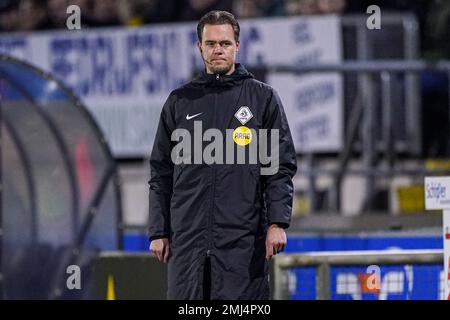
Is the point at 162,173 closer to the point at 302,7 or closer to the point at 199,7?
the point at 302,7

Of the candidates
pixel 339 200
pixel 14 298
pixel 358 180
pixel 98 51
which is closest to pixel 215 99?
pixel 14 298

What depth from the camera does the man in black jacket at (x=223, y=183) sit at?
266 inches

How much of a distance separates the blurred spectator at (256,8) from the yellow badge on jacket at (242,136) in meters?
10.2

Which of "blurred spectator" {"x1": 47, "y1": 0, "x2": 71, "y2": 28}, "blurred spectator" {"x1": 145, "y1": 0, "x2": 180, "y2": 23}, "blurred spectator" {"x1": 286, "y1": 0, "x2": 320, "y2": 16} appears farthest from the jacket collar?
"blurred spectator" {"x1": 47, "y1": 0, "x2": 71, "y2": 28}

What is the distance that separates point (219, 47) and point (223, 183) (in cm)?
70

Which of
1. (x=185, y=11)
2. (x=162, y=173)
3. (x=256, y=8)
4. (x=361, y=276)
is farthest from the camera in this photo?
(x=185, y=11)

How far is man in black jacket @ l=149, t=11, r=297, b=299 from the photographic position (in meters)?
6.77

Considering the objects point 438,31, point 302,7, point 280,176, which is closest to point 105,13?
point 302,7

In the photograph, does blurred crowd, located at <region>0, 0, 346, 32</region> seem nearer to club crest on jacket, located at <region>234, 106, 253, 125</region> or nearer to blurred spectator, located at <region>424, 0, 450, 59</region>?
blurred spectator, located at <region>424, 0, 450, 59</region>

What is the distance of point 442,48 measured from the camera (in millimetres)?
15875

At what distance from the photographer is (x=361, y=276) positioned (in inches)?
348

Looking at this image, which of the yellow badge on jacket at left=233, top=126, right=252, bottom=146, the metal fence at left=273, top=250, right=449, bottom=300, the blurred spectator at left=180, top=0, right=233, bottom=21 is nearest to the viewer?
the yellow badge on jacket at left=233, top=126, right=252, bottom=146

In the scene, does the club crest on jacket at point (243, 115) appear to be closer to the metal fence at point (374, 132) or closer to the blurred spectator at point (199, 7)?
the metal fence at point (374, 132)

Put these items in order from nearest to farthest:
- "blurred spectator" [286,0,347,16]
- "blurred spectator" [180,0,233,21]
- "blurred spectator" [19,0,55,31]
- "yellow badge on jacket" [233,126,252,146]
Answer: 1. "yellow badge on jacket" [233,126,252,146]
2. "blurred spectator" [286,0,347,16]
3. "blurred spectator" [180,0,233,21]
4. "blurred spectator" [19,0,55,31]
